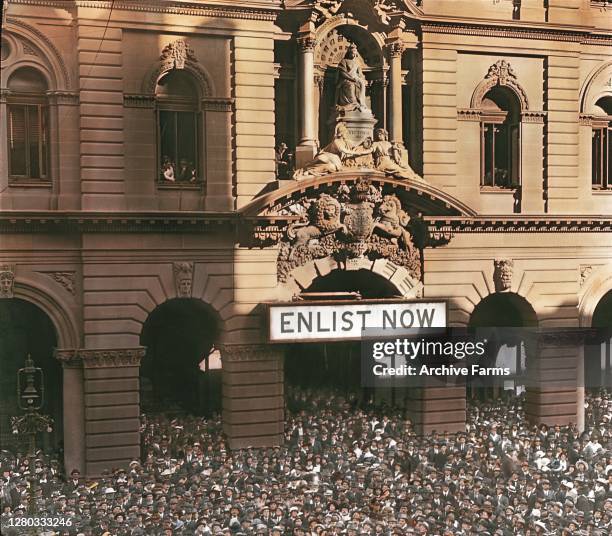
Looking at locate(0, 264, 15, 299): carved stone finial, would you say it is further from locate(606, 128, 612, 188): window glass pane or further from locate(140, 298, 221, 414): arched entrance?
locate(606, 128, 612, 188): window glass pane

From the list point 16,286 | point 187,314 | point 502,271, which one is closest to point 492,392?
point 502,271

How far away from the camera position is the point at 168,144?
24.0 metres

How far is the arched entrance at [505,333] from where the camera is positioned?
26.6m

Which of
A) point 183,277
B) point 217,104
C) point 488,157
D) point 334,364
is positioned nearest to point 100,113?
point 217,104

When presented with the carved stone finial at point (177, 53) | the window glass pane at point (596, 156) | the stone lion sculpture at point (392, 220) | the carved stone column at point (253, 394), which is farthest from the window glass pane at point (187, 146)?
the window glass pane at point (596, 156)

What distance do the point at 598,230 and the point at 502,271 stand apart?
3.15 metres

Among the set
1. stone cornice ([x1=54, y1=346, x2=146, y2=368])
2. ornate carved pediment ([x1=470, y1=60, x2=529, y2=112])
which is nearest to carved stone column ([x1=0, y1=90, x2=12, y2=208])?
stone cornice ([x1=54, y1=346, x2=146, y2=368])

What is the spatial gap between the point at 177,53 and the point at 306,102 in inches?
144

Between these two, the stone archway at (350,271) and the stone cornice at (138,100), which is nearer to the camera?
the stone cornice at (138,100)

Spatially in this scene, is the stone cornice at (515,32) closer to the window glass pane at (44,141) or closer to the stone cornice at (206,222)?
the stone cornice at (206,222)

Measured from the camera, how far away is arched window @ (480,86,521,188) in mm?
26531

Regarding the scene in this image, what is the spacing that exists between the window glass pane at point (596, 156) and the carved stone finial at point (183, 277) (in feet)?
39.6

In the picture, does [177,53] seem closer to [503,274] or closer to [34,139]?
[34,139]

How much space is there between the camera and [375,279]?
2631 cm
